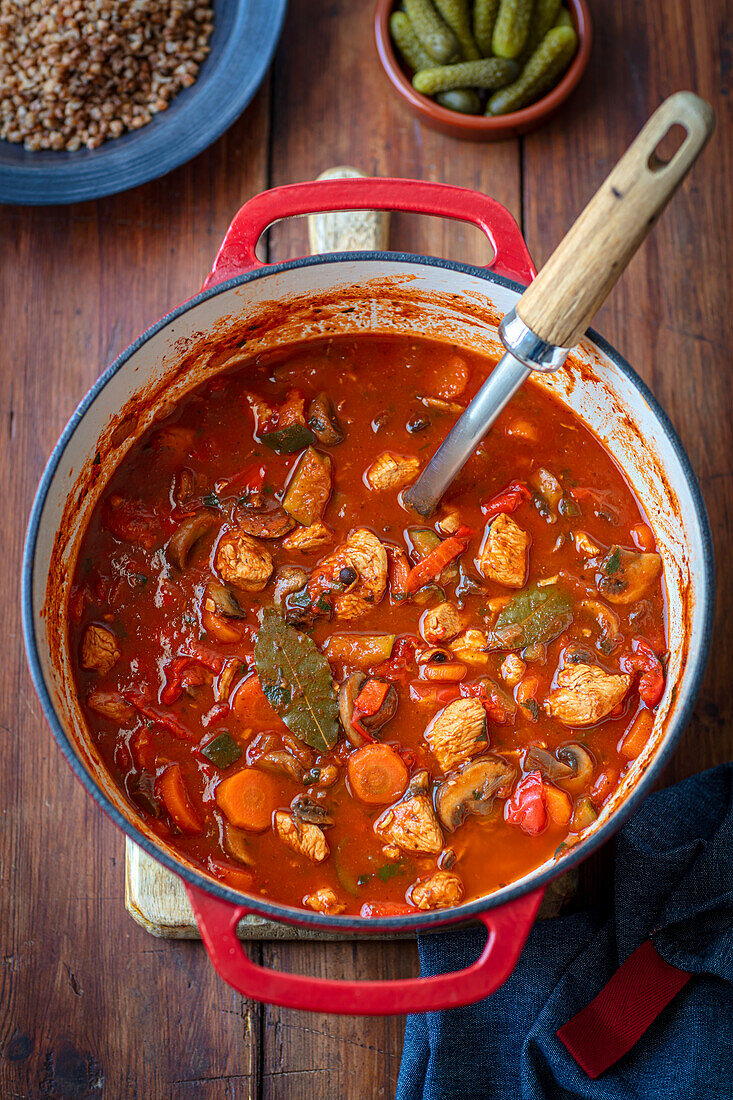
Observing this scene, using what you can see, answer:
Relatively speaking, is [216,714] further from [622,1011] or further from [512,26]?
[512,26]

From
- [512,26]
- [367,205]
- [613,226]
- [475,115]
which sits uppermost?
[512,26]

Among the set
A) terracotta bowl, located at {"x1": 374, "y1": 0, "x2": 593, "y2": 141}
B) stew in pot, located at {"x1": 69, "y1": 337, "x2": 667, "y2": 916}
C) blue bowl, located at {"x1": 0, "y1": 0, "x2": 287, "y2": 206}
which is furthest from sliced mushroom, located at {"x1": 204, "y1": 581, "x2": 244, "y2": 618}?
terracotta bowl, located at {"x1": 374, "y1": 0, "x2": 593, "y2": 141}

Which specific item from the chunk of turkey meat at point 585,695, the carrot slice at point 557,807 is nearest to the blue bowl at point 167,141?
the chunk of turkey meat at point 585,695

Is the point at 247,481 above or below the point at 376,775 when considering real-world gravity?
above

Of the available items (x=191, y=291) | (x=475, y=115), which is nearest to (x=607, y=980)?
(x=191, y=291)

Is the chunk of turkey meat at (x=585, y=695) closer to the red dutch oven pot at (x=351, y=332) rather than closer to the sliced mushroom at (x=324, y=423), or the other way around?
the red dutch oven pot at (x=351, y=332)

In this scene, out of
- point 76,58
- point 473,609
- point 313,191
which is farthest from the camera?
point 76,58

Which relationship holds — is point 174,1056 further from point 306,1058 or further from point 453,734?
point 453,734

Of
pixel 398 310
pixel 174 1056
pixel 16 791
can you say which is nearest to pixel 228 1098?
pixel 174 1056
